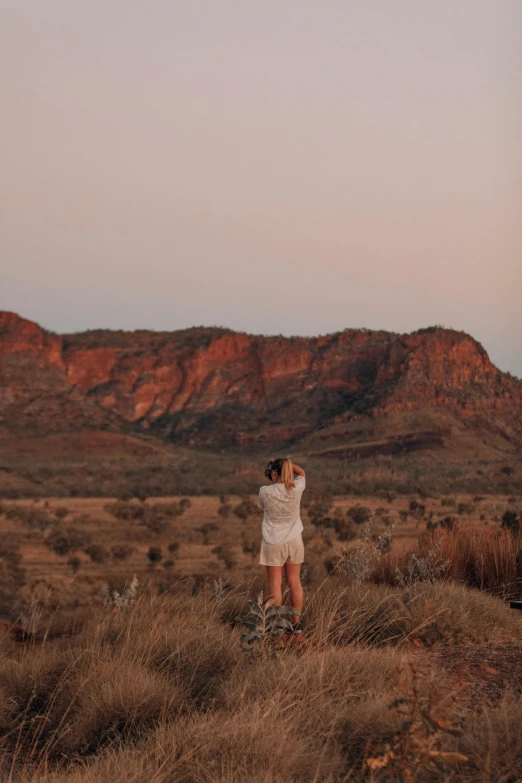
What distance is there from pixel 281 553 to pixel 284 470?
2.42ft

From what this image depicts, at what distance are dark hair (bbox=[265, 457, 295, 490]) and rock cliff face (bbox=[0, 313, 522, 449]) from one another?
63883 mm

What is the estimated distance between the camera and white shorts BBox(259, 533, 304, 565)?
23.8 ft

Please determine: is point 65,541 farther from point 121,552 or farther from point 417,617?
point 417,617

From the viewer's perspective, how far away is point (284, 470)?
7.29m

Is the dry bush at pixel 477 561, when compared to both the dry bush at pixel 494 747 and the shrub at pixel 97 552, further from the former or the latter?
the shrub at pixel 97 552

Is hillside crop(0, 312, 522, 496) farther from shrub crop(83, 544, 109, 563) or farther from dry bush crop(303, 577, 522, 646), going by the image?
dry bush crop(303, 577, 522, 646)

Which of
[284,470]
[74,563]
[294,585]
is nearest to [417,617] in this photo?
[294,585]

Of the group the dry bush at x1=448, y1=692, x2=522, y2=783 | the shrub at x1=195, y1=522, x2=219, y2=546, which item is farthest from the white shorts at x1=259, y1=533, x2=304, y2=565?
the shrub at x1=195, y1=522, x2=219, y2=546

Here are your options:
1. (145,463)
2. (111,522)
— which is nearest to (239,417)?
(145,463)

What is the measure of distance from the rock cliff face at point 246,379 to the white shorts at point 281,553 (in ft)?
210

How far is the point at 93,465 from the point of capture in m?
58.0

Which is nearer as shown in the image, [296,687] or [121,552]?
[296,687]

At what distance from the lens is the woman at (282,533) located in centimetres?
725

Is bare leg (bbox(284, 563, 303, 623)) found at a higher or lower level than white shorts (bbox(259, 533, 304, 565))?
lower
